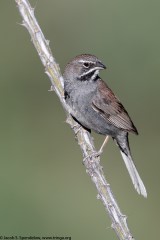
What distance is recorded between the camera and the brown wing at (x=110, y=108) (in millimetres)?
7906

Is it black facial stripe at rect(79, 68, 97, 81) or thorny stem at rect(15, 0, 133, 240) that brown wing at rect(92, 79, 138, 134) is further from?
thorny stem at rect(15, 0, 133, 240)

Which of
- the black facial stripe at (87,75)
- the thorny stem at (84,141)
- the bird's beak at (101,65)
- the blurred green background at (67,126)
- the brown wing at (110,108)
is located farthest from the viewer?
the blurred green background at (67,126)

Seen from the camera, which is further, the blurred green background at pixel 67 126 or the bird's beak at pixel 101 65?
the blurred green background at pixel 67 126

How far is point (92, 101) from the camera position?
7871 millimetres

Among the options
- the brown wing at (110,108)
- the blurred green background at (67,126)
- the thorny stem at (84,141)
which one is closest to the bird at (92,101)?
the brown wing at (110,108)

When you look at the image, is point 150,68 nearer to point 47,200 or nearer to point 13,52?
point 13,52

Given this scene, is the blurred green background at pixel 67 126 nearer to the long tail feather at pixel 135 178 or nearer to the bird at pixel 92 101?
the long tail feather at pixel 135 178

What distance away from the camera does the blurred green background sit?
10383 millimetres

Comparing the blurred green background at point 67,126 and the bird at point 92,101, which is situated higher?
the blurred green background at point 67,126

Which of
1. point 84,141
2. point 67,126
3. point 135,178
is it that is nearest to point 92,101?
point 84,141

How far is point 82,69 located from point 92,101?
0.37 metres

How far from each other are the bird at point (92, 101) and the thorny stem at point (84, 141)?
0.59 feet

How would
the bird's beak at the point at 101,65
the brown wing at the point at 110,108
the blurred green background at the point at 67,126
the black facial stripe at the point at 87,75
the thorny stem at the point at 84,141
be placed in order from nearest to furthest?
the thorny stem at the point at 84,141 → the bird's beak at the point at 101,65 → the black facial stripe at the point at 87,75 → the brown wing at the point at 110,108 → the blurred green background at the point at 67,126

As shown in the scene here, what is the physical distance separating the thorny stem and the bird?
18 cm
